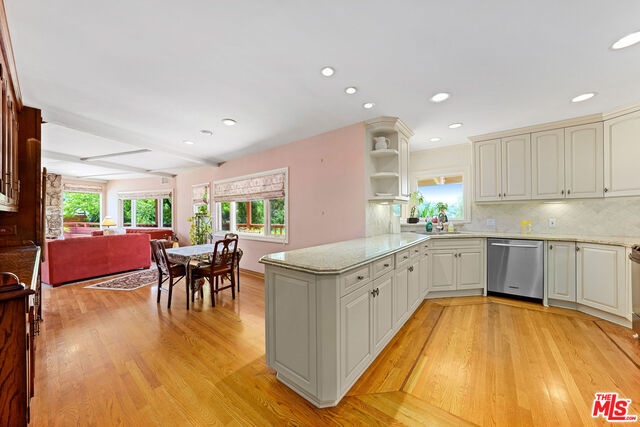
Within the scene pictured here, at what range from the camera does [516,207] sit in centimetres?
374

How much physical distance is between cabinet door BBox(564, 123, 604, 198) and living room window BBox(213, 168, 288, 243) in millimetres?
3888

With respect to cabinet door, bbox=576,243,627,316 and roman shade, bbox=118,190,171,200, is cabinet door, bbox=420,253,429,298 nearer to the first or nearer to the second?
cabinet door, bbox=576,243,627,316

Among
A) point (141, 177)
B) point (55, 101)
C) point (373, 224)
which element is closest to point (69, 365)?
point (55, 101)

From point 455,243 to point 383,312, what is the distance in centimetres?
200

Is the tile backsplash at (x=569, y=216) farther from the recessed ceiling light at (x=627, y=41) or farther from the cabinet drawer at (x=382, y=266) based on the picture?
the cabinet drawer at (x=382, y=266)

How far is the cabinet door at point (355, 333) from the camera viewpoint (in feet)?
5.16

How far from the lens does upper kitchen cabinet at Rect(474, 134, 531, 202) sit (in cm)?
343

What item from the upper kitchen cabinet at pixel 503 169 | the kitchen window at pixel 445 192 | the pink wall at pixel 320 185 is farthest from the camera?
the kitchen window at pixel 445 192

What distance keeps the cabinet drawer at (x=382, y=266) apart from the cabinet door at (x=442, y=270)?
5.07 feet

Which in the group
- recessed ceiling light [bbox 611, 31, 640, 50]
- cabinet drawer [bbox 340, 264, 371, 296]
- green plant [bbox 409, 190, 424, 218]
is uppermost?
recessed ceiling light [bbox 611, 31, 640, 50]

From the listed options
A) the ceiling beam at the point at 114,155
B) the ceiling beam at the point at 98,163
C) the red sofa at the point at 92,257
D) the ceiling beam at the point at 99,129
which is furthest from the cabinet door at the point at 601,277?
the ceiling beam at the point at 98,163

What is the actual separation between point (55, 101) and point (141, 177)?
20.0ft

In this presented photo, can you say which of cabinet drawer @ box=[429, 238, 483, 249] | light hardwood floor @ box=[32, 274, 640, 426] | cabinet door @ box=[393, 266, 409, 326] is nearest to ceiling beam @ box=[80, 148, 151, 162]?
light hardwood floor @ box=[32, 274, 640, 426]

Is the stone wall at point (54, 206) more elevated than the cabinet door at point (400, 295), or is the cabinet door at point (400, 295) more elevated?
the stone wall at point (54, 206)
